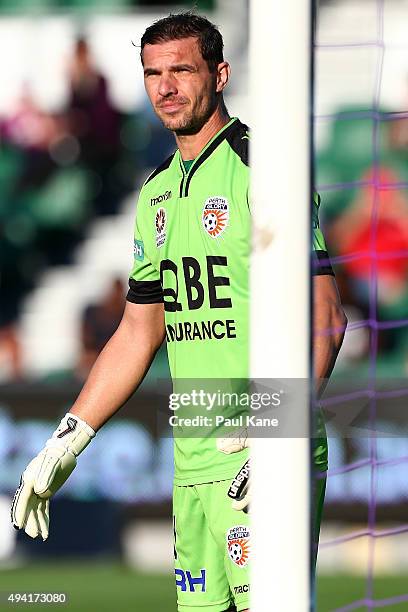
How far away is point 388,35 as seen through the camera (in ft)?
27.6

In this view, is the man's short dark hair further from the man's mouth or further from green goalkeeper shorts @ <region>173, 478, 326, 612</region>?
green goalkeeper shorts @ <region>173, 478, 326, 612</region>

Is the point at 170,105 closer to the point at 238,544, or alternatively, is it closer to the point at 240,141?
the point at 240,141

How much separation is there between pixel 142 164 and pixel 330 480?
2.63m

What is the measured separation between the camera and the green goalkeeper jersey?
116 inches

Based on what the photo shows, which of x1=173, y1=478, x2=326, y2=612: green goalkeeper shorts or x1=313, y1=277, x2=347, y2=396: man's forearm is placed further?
x1=173, y1=478, x2=326, y2=612: green goalkeeper shorts

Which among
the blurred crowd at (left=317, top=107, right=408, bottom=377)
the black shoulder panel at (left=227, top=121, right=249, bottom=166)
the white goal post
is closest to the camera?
the white goal post

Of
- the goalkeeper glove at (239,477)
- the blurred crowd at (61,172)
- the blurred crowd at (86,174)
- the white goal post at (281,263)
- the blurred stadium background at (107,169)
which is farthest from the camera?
the blurred crowd at (61,172)

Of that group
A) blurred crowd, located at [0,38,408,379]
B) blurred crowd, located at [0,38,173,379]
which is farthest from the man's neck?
blurred crowd, located at [0,38,173,379]

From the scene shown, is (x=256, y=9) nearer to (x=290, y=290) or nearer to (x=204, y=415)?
(x=290, y=290)

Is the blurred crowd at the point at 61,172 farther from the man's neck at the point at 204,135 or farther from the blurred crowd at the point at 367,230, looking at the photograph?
the man's neck at the point at 204,135

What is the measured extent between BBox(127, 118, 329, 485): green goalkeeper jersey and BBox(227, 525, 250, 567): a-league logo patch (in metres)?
0.12

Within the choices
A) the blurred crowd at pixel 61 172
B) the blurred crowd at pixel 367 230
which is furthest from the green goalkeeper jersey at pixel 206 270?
the blurred crowd at pixel 61 172

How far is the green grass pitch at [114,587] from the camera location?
570cm

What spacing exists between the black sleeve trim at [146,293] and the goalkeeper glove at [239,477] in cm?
42
